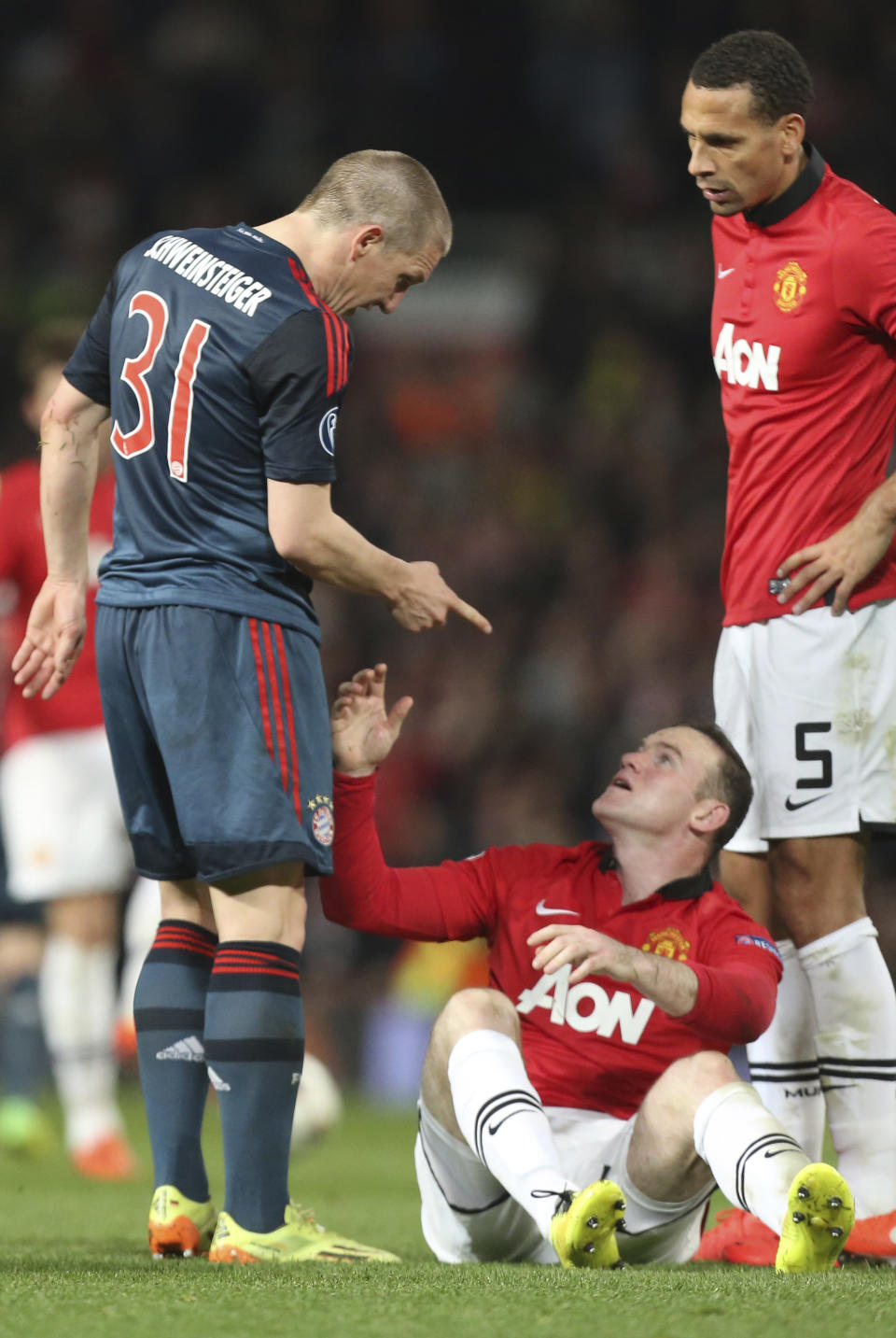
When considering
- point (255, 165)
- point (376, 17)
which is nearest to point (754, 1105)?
point (255, 165)

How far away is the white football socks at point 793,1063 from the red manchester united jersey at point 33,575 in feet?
7.45

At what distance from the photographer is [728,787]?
3355 millimetres

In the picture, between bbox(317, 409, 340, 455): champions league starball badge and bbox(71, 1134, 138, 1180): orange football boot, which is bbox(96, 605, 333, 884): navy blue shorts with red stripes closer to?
bbox(317, 409, 340, 455): champions league starball badge

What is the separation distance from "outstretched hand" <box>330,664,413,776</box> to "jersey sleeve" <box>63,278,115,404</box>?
70 cm

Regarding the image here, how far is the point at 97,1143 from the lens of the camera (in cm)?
521

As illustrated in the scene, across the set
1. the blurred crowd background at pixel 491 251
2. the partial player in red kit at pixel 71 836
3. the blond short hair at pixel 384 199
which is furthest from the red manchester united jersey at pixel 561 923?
the blurred crowd background at pixel 491 251

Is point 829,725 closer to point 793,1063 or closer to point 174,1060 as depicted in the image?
point 793,1063

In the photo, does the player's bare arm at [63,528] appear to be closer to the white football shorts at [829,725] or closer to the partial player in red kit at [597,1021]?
the partial player in red kit at [597,1021]

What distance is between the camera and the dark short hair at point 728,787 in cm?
334

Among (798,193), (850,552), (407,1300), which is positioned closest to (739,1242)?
(407,1300)

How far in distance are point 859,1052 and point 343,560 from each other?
4.35 feet

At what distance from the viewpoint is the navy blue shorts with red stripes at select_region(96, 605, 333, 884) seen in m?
3.01

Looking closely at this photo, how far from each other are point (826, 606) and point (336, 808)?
38.9 inches

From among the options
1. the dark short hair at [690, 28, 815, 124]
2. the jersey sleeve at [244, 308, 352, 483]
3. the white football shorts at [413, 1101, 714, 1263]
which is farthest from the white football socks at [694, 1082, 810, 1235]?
the dark short hair at [690, 28, 815, 124]
